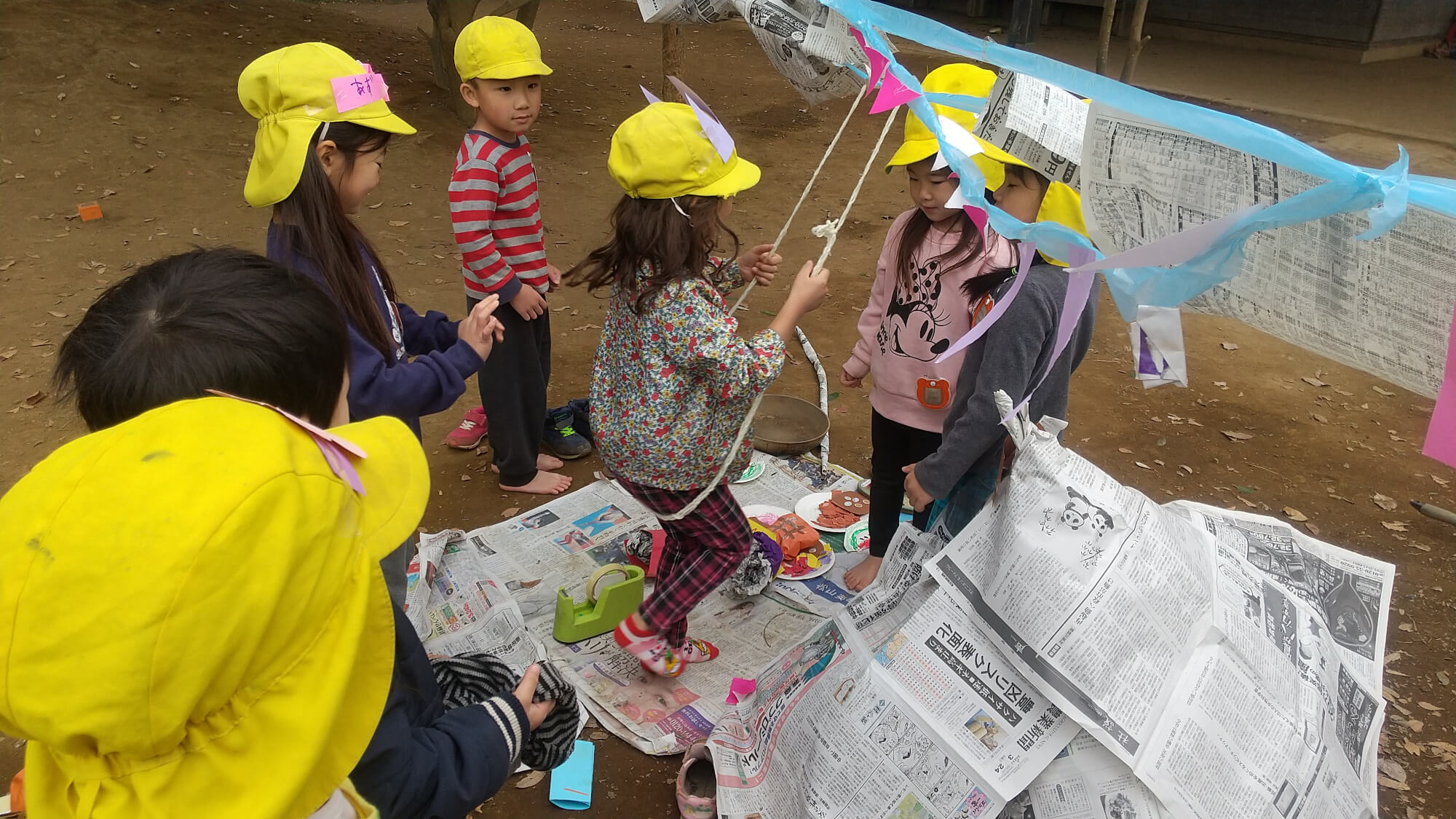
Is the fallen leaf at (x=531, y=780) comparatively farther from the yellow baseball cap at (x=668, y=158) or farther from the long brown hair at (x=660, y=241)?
the yellow baseball cap at (x=668, y=158)

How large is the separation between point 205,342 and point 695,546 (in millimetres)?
1539

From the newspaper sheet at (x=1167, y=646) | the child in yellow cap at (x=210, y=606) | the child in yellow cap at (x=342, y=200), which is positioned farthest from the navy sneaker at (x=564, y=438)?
the child in yellow cap at (x=210, y=606)

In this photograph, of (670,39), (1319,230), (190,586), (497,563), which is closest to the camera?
(190,586)

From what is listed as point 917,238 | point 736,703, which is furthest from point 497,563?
point 917,238

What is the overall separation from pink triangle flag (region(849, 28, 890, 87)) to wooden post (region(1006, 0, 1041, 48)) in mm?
10053

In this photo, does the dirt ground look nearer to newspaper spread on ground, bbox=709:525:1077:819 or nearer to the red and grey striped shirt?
newspaper spread on ground, bbox=709:525:1077:819

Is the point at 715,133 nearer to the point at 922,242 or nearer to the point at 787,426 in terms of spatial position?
the point at 922,242

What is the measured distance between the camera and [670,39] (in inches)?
186

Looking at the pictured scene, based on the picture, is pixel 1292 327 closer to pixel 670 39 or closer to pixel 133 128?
pixel 670 39

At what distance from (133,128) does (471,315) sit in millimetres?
6089

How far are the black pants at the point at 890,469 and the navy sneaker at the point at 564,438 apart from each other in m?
1.40

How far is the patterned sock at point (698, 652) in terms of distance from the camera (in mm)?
2689

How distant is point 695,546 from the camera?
8.27 ft

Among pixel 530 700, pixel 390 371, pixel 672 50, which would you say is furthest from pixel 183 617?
pixel 672 50
